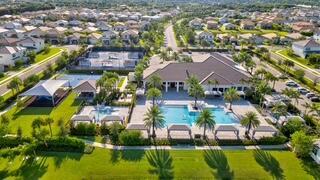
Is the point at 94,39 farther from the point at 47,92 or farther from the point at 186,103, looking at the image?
the point at 186,103

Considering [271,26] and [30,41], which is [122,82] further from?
[271,26]

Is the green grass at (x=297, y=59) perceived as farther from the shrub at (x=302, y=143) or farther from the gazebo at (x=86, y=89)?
the gazebo at (x=86, y=89)

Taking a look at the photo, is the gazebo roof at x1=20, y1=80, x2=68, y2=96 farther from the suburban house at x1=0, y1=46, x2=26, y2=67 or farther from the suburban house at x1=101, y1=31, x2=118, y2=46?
the suburban house at x1=101, y1=31, x2=118, y2=46

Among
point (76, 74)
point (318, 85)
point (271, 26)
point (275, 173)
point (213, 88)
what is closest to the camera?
point (275, 173)

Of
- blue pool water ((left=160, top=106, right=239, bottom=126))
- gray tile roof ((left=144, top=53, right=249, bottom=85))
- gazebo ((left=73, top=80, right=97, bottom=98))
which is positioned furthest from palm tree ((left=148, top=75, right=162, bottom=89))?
gazebo ((left=73, top=80, right=97, bottom=98))

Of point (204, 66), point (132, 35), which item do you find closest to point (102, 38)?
point (132, 35)

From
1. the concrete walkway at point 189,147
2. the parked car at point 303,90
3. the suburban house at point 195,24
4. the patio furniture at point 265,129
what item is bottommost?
the concrete walkway at point 189,147

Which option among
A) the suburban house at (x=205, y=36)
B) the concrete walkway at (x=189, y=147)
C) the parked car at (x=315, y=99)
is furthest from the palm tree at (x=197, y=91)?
the suburban house at (x=205, y=36)
